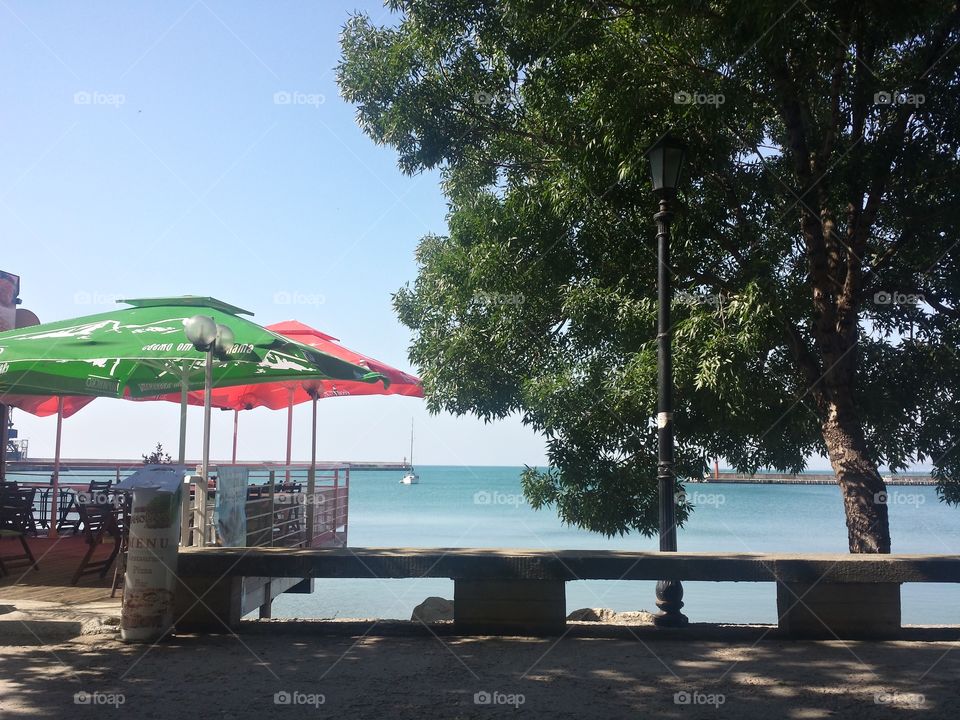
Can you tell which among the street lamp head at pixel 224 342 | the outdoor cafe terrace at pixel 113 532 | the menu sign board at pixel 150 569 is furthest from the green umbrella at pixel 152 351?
the menu sign board at pixel 150 569

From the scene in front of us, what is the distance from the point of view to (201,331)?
8977 millimetres

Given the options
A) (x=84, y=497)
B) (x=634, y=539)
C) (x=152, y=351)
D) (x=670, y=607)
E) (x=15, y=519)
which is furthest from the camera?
(x=634, y=539)

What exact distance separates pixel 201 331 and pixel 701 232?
6897 mm

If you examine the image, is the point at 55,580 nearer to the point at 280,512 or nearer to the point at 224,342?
the point at 280,512

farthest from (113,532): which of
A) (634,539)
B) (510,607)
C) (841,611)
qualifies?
(634,539)

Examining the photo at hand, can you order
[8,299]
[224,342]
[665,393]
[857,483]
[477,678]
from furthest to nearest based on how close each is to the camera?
1. [8,299]
2. [857,483]
3. [224,342]
4. [665,393]
5. [477,678]

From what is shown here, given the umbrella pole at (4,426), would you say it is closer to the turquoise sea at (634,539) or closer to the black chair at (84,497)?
the black chair at (84,497)

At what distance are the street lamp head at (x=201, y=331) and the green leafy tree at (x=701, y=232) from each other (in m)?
4.64

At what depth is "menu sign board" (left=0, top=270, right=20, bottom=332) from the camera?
66.2ft

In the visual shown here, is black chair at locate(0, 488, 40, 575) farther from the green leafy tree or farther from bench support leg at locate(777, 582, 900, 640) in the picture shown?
bench support leg at locate(777, 582, 900, 640)

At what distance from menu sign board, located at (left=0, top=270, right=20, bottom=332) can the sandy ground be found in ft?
49.7

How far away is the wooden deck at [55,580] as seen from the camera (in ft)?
28.6

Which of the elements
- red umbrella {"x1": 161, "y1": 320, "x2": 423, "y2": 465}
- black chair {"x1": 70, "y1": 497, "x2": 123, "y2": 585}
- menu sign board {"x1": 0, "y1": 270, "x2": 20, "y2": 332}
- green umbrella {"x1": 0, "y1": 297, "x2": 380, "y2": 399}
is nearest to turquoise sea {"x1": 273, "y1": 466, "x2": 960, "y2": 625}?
red umbrella {"x1": 161, "y1": 320, "x2": 423, "y2": 465}

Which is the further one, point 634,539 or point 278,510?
point 634,539
